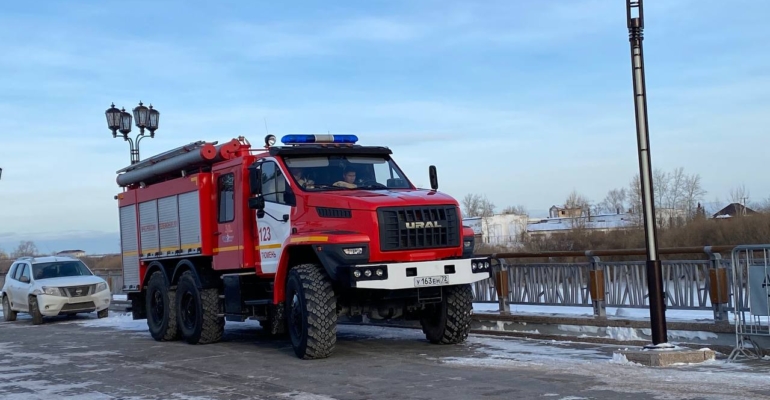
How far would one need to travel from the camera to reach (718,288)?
11609 millimetres

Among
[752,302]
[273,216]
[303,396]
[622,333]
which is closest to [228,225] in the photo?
[273,216]

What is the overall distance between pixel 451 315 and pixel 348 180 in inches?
101

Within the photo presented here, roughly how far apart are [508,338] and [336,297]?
11.4ft

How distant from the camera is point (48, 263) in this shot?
2348 centimetres

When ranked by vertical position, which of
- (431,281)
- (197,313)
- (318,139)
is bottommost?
(197,313)

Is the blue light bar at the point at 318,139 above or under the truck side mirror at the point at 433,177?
above

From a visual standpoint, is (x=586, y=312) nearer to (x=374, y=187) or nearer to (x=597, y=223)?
(x=374, y=187)

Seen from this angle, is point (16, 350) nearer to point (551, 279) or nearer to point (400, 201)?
point (400, 201)

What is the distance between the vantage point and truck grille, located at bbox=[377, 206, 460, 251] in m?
11.7

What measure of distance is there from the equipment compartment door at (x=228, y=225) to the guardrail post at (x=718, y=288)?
279 inches

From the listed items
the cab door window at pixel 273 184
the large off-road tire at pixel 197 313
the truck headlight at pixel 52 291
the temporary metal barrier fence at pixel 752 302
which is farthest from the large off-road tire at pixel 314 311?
the truck headlight at pixel 52 291

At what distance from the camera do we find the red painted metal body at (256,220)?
1164 cm

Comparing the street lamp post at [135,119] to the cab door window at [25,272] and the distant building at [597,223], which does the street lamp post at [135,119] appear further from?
the distant building at [597,223]

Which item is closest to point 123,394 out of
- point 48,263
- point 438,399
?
point 438,399
